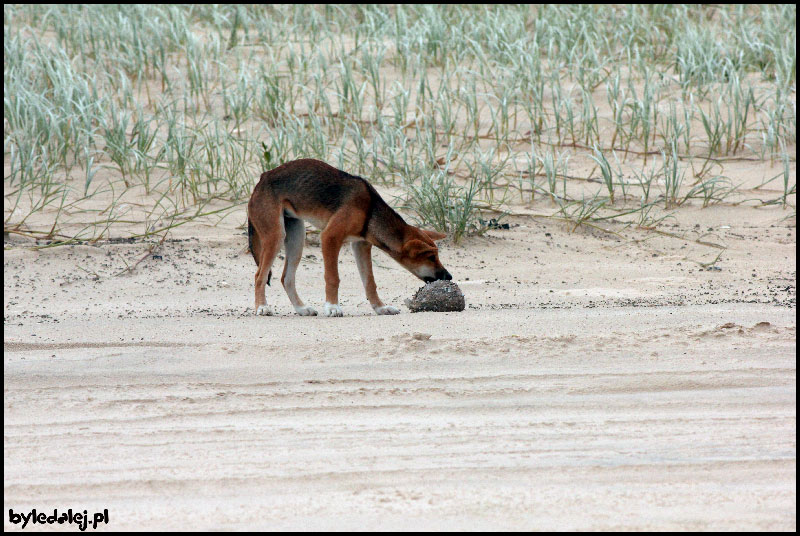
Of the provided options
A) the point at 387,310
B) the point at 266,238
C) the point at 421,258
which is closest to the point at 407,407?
the point at 387,310

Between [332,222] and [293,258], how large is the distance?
1.68ft

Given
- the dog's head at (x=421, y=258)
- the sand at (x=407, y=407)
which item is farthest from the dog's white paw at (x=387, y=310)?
the dog's head at (x=421, y=258)

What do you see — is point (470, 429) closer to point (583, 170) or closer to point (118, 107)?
point (583, 170)

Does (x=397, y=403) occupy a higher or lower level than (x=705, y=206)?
higher

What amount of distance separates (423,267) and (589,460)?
344cm

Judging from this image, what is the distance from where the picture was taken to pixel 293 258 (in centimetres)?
711

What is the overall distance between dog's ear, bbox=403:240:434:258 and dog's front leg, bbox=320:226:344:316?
17.9 inches

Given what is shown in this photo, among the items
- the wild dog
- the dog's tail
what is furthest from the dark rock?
the dog's tail

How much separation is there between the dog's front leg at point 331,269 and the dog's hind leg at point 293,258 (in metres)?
0.18

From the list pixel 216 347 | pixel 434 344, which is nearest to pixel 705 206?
pixel 434 344

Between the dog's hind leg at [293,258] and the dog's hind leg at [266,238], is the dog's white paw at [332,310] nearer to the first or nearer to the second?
the dog's hind leg at [293,258]

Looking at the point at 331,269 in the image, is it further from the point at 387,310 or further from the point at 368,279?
the point at 387,310

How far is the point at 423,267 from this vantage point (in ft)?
22.7

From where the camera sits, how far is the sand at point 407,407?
3262 millimetres
